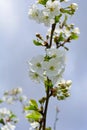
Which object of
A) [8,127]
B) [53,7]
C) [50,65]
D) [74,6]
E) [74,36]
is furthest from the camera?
[8,127]

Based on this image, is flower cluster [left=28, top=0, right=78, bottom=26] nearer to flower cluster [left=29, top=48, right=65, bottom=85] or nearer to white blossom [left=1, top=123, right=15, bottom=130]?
flower cluster [left=29, top=48, right=65, bottom=85]

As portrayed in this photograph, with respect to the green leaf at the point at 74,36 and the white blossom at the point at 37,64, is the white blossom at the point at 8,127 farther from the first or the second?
the white blossom at the point at 37,64

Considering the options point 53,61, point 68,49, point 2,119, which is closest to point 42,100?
point 53,61

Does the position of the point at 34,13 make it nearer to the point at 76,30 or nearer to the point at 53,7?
the point at 53,7

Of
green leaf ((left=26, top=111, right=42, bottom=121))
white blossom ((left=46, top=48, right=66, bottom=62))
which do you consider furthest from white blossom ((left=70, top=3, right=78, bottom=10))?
green leaf ((left=26, top=111, right=42, bottom=121))

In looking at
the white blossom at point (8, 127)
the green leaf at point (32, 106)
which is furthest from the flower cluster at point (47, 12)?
the white blossom at point (8, 127)

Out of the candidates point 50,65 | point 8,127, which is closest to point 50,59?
point 50,65

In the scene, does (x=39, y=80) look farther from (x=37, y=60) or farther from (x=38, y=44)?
(x=38, y=44)
